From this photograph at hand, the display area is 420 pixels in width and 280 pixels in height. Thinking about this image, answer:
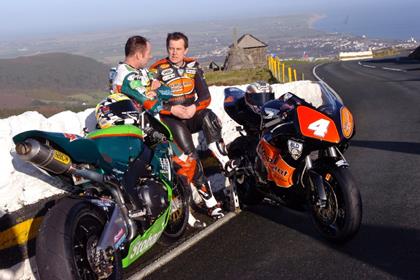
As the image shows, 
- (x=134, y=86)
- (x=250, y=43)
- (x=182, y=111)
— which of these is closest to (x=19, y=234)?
(x=134, y=86)

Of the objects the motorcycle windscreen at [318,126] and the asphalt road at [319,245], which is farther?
the motorcycle windscreen at [318,126]

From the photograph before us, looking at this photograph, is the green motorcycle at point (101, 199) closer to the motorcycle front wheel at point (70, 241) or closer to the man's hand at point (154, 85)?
the motorcycle front wheel at point (70, 241)

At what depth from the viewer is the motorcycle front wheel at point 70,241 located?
3102 millimetres

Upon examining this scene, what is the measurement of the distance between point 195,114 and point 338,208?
247 centimetres

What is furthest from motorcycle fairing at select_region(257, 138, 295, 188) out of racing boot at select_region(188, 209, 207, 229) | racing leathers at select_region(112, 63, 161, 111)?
racing leathers at select_region(112, 63, 161, 111)

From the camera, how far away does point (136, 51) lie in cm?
530

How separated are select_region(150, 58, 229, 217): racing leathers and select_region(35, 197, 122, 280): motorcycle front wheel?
100 inches

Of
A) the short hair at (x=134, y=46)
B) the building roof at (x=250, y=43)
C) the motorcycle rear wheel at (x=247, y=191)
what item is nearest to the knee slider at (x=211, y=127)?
the motorcycle rear wheel at (x=247, y=191)

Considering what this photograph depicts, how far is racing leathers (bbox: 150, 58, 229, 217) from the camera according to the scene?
6172 millimetres

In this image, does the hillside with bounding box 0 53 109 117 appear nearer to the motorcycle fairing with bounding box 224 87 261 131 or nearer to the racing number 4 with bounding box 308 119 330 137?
the motorcycle fairing with bounding box 224 87 261 131

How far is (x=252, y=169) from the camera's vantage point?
596cm

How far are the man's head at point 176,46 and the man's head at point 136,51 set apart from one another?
35.6 inches

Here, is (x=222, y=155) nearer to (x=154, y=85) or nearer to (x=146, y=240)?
(x=154, y=85)

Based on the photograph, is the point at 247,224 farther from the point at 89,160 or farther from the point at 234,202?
the point at 89,160
